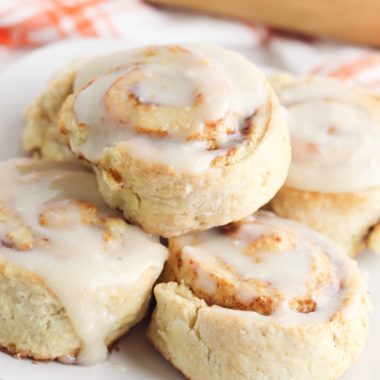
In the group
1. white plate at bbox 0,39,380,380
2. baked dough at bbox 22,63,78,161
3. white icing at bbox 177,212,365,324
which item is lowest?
white plate at bbox 0,39,380,380

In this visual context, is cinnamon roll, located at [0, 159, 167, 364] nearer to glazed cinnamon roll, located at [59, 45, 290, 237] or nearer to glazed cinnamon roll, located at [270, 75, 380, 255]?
glazed cinnamon roll, located at [59, 45, 290, 237]

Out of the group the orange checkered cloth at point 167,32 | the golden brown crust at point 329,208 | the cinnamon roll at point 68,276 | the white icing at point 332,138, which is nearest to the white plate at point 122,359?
the cinnamon roll at point 68,276

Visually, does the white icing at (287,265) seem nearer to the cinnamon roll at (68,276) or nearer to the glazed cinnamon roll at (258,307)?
the glazed cinnamon roll at (258,307)

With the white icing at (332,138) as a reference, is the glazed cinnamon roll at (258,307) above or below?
below

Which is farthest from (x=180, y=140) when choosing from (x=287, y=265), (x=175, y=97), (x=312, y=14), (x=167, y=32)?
(x=312, y=14)

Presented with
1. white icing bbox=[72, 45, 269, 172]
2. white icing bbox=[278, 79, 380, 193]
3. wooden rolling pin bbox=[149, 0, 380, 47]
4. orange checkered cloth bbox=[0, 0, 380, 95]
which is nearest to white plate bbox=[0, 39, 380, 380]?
white icing bbox=[278, 79, 380, 193]

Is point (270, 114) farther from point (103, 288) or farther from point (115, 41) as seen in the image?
point (115, 41)

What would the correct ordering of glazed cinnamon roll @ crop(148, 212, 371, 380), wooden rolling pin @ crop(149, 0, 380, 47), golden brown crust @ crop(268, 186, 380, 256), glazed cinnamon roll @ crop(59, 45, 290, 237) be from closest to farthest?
glazed cinnamon roll @ crop(148, 212, 371, 380)
glazed cinnamon roll @ crop(59, 45, 290, 237)
golden brown crust @ crop(268, 186, 380, 256)
wooden rolling pin @ crop(149, 0, 380, 47)
